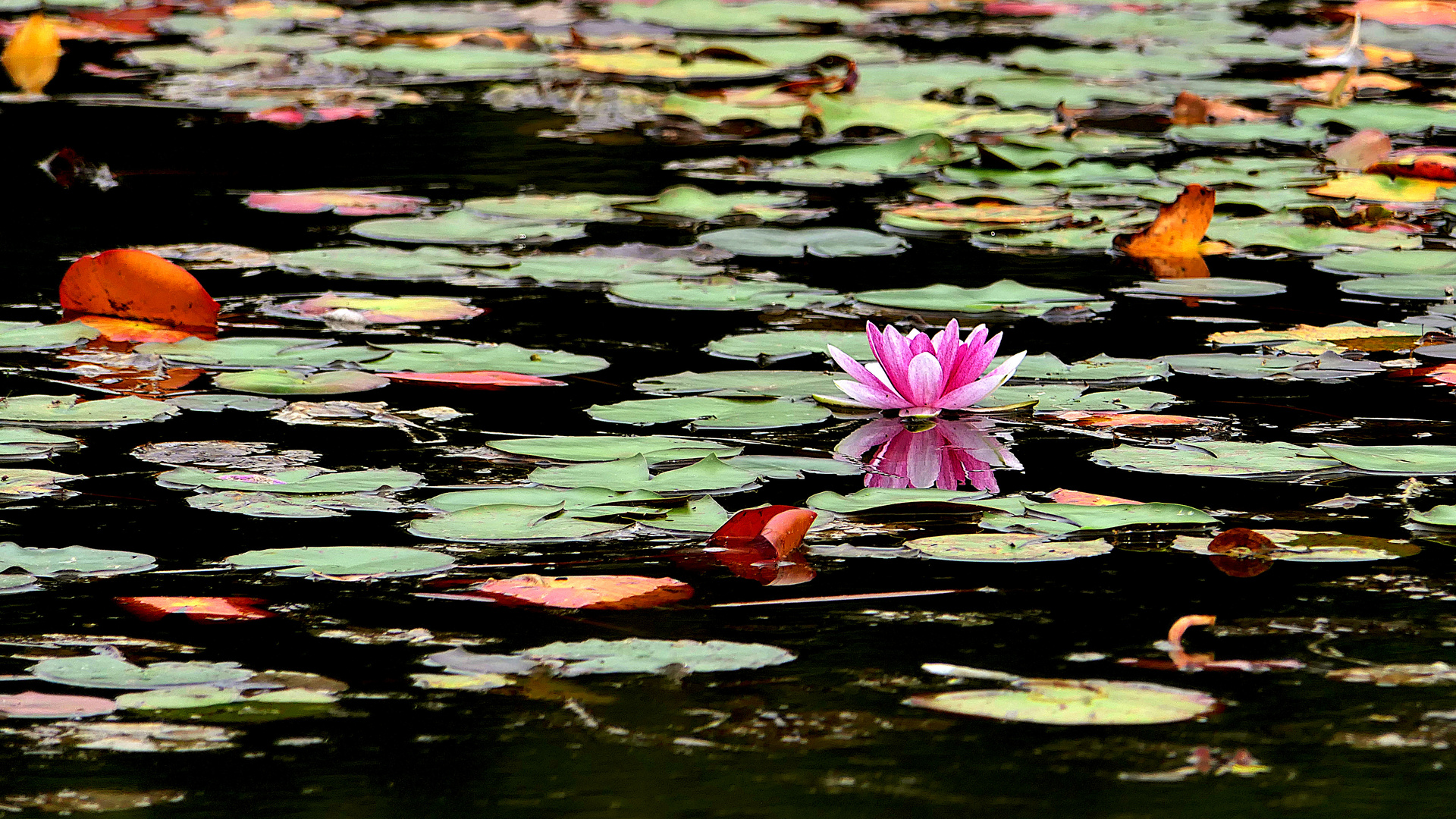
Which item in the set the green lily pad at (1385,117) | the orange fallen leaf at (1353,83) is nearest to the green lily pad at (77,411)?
the green lily pad at (1385,117)

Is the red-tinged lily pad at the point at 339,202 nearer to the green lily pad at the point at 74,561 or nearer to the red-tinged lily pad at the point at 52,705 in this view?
the green lily pad at the point at 74,561

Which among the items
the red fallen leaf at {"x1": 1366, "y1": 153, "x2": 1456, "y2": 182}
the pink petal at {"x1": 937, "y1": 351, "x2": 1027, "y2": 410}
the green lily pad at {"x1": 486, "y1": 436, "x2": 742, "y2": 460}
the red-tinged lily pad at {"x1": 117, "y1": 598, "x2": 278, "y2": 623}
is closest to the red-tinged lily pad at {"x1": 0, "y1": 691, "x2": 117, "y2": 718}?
the red-tinged lily pad at {"x1": 117, "y1": 598, "x2": 278, "y2": 623}

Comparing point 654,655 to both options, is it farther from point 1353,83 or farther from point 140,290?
point 1353,83

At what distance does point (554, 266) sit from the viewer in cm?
337

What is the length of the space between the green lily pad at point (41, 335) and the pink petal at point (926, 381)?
1.28 metres

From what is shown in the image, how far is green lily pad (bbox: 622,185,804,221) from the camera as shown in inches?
153

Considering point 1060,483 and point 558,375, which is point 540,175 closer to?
point 558,375

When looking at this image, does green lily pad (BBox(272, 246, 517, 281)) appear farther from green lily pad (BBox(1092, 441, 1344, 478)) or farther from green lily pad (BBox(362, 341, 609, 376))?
green lily pad (BBox(1092, 441, 1344, 478))

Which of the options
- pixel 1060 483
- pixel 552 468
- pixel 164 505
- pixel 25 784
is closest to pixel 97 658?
pixel 25 784

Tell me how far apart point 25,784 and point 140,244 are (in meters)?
2.33

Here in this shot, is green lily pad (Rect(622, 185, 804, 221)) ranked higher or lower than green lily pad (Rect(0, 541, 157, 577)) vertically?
higher

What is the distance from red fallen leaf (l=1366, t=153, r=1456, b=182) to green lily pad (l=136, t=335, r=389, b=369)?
2397 mm

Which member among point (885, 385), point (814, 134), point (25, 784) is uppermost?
point (814, 134)

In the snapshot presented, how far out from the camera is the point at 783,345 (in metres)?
2.87
